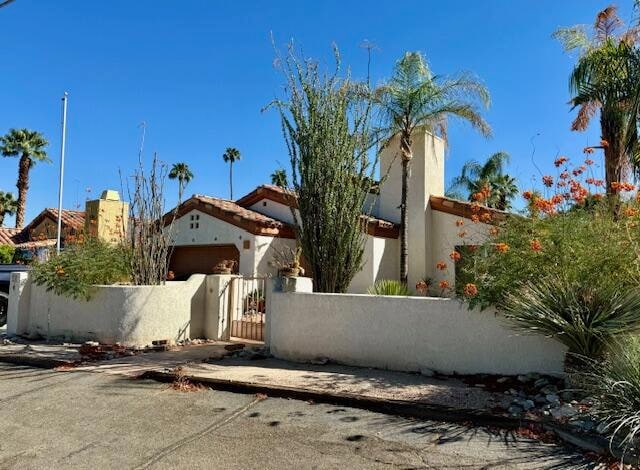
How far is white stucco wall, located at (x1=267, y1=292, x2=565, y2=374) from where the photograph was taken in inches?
278

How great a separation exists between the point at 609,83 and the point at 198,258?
1286cm

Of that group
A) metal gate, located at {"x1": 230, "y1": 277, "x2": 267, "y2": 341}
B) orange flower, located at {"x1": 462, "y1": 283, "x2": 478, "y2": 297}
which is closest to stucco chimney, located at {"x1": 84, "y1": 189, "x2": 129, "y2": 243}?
metal gate, located at {"x1": 230, "y1": 277, "x2": 267, "y2": 341}

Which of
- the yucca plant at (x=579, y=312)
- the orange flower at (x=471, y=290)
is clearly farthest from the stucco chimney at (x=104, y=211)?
the yucca plant at (x=579, y=312)

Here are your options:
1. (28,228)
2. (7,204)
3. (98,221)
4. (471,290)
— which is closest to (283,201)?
(98,221)

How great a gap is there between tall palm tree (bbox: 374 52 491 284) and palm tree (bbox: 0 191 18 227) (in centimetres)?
3613

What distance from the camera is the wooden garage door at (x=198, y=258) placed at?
A: 645 inches

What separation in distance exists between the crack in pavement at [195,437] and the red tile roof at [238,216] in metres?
9.07

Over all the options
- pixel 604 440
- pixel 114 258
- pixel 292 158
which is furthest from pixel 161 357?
pixel 604 440

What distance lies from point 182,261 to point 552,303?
1372cm

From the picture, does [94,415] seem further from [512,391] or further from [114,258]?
[114,258]

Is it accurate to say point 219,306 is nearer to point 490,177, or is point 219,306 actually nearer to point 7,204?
point 490,177

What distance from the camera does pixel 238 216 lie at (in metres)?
15.5

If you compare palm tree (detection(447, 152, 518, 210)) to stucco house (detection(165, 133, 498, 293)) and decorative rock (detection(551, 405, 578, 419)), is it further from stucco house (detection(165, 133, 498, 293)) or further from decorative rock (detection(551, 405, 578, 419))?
decorative rock (detection(551, 405, 578, 419))

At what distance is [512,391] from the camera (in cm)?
643
